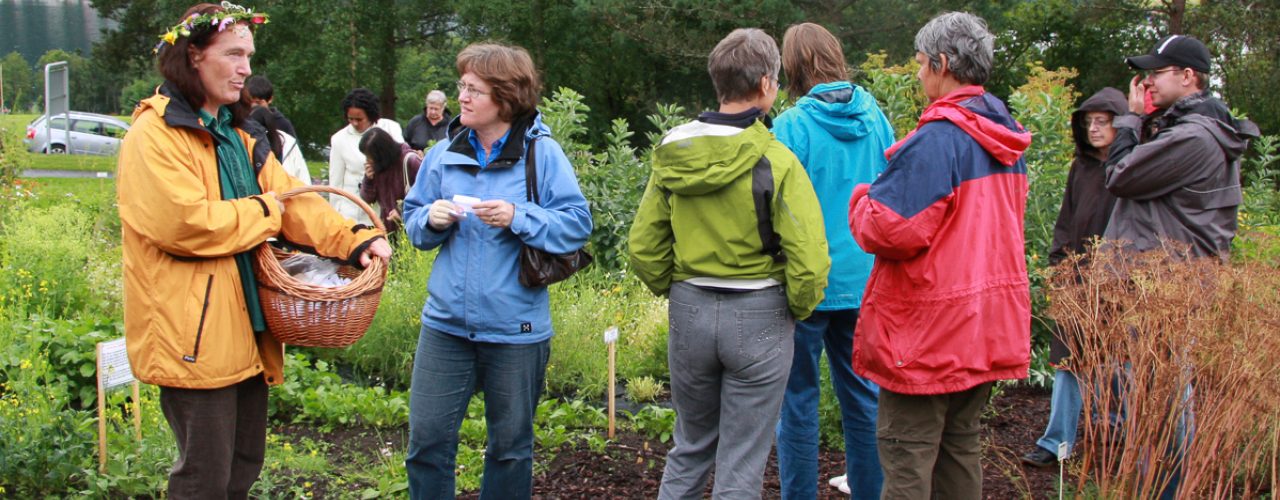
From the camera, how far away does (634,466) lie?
4504 millimetres

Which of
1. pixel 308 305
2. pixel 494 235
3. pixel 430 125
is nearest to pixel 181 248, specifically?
pixel 308 305

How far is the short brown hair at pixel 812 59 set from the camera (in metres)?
3.64

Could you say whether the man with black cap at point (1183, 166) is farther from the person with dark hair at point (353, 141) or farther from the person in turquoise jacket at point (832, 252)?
the person with dark hair at point (353, 141)

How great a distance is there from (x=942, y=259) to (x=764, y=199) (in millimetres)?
530

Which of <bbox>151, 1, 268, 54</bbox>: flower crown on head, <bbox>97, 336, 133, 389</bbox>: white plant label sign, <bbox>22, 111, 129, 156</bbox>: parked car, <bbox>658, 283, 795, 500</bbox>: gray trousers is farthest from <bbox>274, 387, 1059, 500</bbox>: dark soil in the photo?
<bbox>22, 111, 129, 156</bbox>: parked car

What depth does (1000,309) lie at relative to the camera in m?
2.99

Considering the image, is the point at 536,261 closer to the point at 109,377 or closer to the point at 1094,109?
the point at 109,377

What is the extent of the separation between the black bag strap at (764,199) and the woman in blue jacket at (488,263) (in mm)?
632

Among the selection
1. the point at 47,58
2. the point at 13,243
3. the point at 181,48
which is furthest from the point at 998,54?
the point at 47,58

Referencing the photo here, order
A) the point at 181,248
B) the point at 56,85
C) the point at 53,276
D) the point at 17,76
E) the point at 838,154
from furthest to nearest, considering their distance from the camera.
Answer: the point at 17,76, the point at 56,85, the point at 53,276, the point at 838,154, the point at 181,248

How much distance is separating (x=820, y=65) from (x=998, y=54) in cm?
2012

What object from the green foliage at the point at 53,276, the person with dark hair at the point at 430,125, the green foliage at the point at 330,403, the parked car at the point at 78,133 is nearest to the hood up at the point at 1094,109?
Result: the green foliage at the point at 330,403

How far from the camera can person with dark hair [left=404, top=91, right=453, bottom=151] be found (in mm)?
9219

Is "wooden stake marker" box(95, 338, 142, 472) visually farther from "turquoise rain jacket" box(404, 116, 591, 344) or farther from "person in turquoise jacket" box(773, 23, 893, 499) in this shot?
"person in turquoise jacket" box(773, 23, 893, 499)
